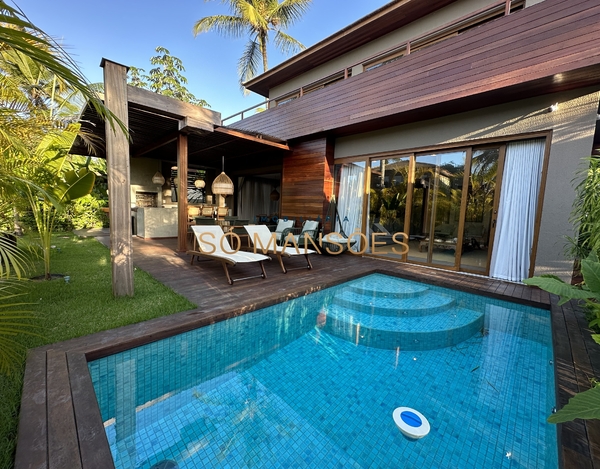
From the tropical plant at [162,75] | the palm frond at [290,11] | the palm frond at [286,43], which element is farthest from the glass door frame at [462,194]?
the tropical plant at [162,75]

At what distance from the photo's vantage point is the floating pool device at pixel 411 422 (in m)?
1.88

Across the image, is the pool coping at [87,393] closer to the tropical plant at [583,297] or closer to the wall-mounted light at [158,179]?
the tropical plant at [583,297]

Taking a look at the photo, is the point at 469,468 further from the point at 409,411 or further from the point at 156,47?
the point at 156,47

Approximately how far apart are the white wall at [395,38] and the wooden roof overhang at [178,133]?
3.00 meters

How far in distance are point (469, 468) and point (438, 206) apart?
5.53 metres

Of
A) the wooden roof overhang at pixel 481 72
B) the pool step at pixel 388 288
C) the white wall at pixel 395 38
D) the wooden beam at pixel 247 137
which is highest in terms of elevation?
the white wall at pixel 395 38

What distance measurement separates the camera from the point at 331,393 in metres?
2.31

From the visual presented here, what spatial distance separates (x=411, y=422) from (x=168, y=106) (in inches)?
249

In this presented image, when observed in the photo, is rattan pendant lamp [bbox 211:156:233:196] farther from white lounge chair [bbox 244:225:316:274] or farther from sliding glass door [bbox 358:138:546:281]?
sliding glass door [bbox 358:138:546:281]

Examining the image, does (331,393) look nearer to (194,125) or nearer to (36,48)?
(36,48)

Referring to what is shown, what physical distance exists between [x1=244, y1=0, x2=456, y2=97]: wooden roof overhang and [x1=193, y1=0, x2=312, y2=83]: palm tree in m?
5.13

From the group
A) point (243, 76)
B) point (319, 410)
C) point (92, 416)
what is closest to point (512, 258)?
point (319, 410)

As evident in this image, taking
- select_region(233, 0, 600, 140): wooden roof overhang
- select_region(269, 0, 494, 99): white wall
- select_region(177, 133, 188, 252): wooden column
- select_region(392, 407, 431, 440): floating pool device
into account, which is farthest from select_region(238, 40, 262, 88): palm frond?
select_region(392, 407, 431, 440): floating pool device

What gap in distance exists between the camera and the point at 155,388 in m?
2.26
